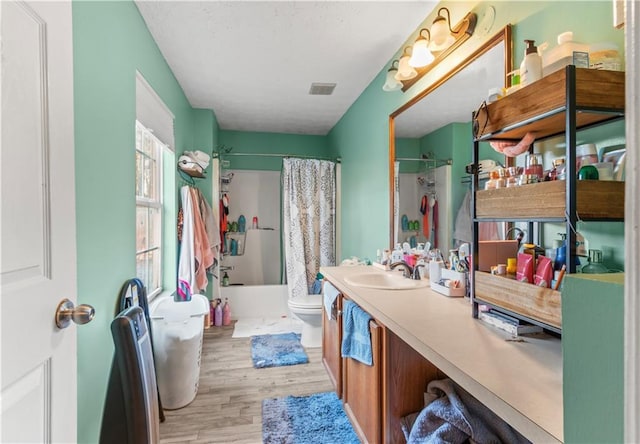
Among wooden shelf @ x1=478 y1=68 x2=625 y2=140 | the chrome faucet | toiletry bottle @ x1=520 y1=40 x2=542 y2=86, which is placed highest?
toiletry bottle @ x1=520 y1=40 x2=542 y2=86

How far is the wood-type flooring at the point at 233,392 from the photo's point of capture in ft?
5.83

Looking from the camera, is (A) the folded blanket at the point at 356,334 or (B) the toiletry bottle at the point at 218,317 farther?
(B) the toiletry bottle at the point at 218,317

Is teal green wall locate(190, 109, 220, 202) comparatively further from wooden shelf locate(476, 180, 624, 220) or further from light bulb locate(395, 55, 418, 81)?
wooden shelf locate(476, 180, 624, 220)

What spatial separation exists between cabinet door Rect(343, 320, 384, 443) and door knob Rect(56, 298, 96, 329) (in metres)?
1.00

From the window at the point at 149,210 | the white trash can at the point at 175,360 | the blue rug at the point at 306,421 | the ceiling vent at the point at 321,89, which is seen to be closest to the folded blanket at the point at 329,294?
the blue rug at the point at 306,421

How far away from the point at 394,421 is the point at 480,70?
1.59m

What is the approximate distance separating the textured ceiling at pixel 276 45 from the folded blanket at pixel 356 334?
1.66m

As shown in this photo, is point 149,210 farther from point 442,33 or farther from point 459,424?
point 459,424

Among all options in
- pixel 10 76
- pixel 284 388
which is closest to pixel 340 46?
pixel 10 76

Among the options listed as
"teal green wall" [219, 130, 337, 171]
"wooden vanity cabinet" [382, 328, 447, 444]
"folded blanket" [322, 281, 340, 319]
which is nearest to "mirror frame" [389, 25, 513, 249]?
"folded blanket" [322, 281, 340, 319]

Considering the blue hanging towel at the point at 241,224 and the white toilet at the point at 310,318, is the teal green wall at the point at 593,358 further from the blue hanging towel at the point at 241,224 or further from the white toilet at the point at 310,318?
the blue hanging towel at the point at 241,224

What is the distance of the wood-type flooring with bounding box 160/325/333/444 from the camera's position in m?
1.78

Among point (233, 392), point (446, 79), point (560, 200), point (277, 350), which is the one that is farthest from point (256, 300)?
point (560, 200)

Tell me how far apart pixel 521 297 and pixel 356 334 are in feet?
2.71
